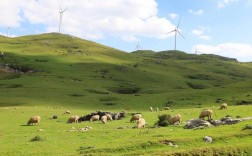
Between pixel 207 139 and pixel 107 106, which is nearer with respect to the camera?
pixel 207 139

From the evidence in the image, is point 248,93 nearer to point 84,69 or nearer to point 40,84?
point 40,84

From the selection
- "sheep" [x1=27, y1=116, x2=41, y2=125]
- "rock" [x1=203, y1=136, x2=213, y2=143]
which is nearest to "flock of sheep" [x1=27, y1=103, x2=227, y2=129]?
"sheep" [x1=27, y1=116, x2=41, y2=125]

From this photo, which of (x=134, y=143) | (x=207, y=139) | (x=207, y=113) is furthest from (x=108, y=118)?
(x=207, y=139)

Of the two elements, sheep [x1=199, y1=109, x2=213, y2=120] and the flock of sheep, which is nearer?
the flock of sheep

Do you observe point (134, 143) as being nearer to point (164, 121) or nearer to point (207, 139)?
point (207, 139)

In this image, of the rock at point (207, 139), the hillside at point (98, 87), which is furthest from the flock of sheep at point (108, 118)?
the hillside at point (98, 87)

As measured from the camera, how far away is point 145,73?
16388 cm

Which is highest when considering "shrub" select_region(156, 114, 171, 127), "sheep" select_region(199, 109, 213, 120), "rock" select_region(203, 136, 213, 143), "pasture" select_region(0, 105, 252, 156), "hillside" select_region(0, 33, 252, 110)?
"hillside" select_region(0, 33, 252, 110)

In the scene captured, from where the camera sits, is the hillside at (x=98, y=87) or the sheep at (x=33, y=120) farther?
the hillside at (x=98, y=87)

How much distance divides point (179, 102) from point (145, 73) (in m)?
86.3

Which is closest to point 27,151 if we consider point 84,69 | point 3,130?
point 3,130

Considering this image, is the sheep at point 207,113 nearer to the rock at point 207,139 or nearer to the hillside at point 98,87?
the rock at point 207,139

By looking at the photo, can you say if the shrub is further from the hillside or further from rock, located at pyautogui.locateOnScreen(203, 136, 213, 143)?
the hillside

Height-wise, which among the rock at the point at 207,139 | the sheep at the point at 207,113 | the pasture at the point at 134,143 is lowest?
the pasture at the point at 134,143
